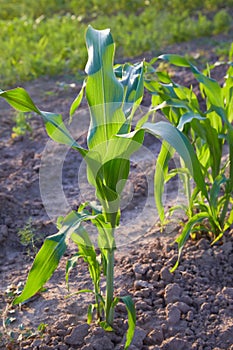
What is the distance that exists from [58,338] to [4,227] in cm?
96

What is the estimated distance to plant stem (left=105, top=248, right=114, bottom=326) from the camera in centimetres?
236

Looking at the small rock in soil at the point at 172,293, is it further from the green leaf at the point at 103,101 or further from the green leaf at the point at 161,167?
the green leaf at the point at 103,101

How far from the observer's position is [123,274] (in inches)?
114

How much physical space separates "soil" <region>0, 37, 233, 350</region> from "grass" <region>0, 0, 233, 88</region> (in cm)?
152

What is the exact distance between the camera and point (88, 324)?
8.21ft

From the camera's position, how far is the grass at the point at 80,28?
18.0 feet

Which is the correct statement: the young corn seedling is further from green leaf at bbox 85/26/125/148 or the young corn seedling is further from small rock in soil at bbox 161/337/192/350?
small rock in soil at bbox 161/337/192/350

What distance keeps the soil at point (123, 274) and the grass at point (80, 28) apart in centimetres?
152

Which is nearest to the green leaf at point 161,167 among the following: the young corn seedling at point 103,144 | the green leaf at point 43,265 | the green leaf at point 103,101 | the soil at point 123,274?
the soil at point 123,274

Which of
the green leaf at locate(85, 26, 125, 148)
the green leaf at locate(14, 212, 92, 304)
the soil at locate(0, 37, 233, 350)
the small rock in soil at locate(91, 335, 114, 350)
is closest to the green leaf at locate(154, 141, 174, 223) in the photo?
the soil at locate(0, 37, 233, 350)

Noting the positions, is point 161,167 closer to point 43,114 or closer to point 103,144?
point 103,144

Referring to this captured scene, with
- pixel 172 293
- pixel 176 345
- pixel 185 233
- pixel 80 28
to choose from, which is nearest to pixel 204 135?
pixel 185 233

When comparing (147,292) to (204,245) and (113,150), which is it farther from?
(113,150)

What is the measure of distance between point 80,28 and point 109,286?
179 inches
